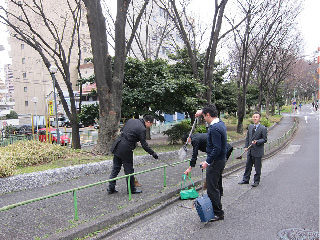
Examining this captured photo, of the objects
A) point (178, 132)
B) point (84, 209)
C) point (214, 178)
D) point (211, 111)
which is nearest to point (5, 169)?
point (84, 209)

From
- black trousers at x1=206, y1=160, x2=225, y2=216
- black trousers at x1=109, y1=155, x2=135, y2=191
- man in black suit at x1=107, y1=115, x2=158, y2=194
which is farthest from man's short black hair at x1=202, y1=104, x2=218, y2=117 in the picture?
black trousers at x1=109, y1=155, x2=135, y2=191

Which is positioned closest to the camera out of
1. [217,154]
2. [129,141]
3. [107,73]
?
[217,154]

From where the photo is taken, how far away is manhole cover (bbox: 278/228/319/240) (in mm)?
4246

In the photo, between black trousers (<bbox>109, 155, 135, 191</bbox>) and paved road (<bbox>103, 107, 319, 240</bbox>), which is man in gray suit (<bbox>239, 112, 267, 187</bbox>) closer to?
paved road (<bbox>103, 107, 319, 240</bbox>)

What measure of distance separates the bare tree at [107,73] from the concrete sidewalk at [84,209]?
2.80 metres

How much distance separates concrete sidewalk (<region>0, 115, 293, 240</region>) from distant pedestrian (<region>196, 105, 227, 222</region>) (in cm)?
132

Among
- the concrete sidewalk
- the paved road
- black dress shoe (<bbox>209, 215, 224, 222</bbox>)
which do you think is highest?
the concrete sidewalk

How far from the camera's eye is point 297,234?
14.4 ft

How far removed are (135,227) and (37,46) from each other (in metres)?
10.8

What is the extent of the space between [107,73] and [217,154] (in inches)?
244

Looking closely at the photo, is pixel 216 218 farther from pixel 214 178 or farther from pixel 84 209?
pixel 84 209

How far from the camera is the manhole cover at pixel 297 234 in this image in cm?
425

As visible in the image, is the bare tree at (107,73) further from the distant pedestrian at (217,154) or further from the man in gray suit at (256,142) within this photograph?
the distant pedestrian at (217,154)

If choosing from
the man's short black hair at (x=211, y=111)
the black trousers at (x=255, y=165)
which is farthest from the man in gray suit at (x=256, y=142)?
the man's short black hair at (x=211, y=111)
